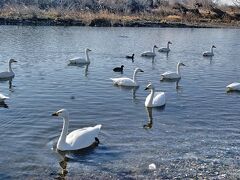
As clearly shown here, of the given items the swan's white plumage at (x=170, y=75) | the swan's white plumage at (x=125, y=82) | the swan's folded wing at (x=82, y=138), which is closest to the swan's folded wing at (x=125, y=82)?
the swan's white plumage at (x=125, y=82)

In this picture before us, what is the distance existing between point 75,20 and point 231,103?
43.1 metres

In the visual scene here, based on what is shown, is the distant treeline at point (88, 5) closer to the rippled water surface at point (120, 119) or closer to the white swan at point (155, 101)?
the rippled water surface at point (120, 119)

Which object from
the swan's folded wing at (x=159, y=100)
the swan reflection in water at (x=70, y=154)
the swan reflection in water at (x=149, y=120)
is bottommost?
the swan reflection in water at (x=70, y=154)

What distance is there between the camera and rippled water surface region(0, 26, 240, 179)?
12.0 meters

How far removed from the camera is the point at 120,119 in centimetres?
1634

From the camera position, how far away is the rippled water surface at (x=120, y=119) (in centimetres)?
1204

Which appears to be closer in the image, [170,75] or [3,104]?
[3,104]

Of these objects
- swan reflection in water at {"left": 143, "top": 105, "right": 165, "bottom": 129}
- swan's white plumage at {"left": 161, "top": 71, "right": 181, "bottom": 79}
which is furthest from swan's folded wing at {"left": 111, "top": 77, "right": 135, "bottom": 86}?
swan reflection in water at {"left": 143, "top": 105, "right": 165, "bottom": 129}

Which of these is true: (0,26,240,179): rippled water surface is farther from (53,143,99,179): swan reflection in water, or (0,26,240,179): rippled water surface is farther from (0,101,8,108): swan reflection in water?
(0,101,8,108): swan reflection in water

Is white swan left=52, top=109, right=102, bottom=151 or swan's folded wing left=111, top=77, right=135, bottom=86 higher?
swan's folded wing left=111, top=77, right=135, bottom=86

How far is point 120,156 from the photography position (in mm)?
12703

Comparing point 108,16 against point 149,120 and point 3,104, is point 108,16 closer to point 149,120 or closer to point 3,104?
point 3,104

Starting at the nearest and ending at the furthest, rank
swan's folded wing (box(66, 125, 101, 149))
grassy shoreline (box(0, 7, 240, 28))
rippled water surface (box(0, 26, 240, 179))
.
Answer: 1. rippled water surface (box(0, 26, 240, 179))
2. swan's folded wing (box(66, 125, 101, 149))
3. grassy shoreline (box(0, 7, 240, 28))

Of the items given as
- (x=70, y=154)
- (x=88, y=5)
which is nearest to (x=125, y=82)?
(x=70, y=154)
